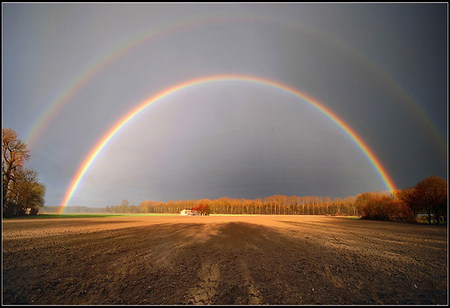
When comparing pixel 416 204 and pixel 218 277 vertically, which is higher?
pixel 416 204

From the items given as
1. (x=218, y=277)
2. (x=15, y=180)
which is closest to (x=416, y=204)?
(x=218, y=277)

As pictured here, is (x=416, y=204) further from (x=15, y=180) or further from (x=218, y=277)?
(x=15, y=180)

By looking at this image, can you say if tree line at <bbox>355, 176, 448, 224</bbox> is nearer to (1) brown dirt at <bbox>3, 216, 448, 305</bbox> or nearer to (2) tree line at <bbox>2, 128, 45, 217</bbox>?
(1) brown dirt at <bbox>3, 216, 448, 305</bbox>

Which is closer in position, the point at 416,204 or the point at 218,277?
the point at 218,277

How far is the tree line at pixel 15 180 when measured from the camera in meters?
45.0

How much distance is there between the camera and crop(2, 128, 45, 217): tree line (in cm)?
4501

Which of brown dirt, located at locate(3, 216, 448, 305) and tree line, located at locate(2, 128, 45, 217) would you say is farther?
tree line, located at locate(2, 128, 45, 217)

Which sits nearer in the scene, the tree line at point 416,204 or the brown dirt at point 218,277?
the brown dirt at point 218,277

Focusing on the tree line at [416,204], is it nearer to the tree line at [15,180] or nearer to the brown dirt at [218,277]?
the brown dirt at [218,277]

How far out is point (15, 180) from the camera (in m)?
47.7

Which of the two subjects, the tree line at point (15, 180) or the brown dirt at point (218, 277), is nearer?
the brown dirt at point (218, 277)

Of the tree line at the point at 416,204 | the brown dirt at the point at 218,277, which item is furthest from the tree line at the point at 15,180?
the tree line at the point at 416,204

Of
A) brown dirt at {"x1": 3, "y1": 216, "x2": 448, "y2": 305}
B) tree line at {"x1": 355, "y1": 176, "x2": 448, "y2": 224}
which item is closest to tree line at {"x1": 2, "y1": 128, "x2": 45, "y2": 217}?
brown dirt at {"x1": 3, "y1": 216, "x2": 448, "y2": 305}

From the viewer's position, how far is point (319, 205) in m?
190
